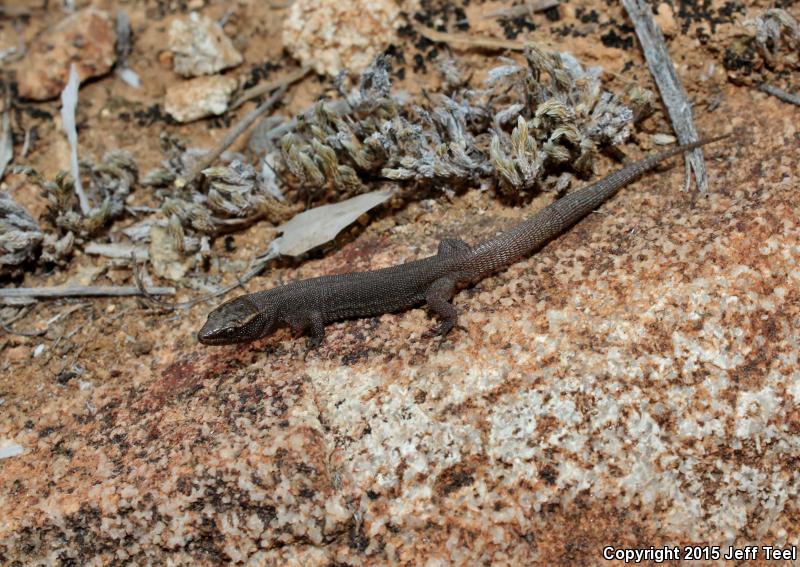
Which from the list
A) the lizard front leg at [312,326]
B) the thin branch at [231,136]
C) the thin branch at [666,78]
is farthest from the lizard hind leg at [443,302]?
the thin branch at [231,136]

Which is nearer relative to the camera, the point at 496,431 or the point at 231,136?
the point at 496,431

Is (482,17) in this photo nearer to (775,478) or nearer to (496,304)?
(496,304)

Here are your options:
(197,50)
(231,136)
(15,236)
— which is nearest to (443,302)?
(231,136)

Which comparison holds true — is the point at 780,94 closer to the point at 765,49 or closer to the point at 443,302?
the point at 765,49

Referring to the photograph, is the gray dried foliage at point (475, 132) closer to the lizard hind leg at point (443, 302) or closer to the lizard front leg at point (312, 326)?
the lizard hind leg at point (443, 302)

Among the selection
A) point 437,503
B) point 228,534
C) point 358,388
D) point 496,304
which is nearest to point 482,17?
point 496,304

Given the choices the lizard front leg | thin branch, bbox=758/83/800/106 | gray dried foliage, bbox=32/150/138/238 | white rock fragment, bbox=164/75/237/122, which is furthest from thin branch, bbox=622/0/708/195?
gray dried foliage, bbox=32/150/138/238

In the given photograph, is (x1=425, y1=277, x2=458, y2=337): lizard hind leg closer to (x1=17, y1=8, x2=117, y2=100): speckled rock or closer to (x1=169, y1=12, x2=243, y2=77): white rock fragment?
(x1=169, y1=12, x2=243, y2=77): white rock fragment
